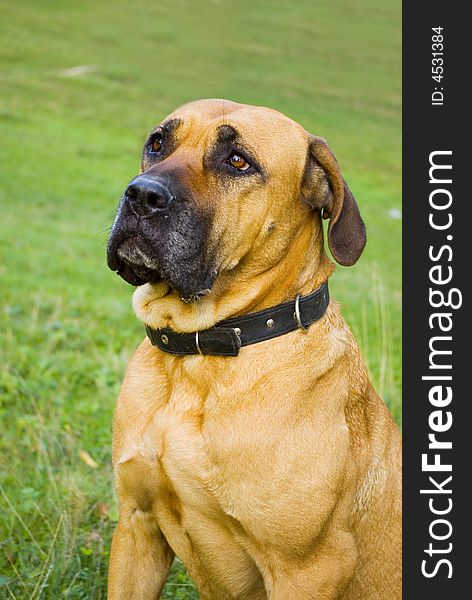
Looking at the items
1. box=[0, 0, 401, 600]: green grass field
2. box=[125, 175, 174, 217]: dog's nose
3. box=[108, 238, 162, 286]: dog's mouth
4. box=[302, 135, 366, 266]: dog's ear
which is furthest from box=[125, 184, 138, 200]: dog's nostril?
box=[0, 0, 401, 600]: green grass field

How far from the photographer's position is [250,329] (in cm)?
348

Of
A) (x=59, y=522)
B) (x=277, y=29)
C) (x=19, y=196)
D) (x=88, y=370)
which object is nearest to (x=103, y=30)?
(x=277, y=29)

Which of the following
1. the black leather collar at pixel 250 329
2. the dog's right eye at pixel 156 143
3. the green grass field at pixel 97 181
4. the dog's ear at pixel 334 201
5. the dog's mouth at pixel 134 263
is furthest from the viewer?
the green grass field at pixel 97 181

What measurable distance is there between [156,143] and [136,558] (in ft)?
5.56

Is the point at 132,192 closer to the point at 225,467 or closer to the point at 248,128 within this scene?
the point at 248,128

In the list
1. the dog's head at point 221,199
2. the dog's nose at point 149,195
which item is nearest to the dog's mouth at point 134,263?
the dog's head at point 221,199

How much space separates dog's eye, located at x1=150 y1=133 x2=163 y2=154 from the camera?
3.68 m

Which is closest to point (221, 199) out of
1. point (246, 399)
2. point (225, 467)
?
point (246, 399)

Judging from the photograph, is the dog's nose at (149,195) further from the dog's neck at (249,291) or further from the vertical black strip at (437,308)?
the vertical black strip at (437,308)

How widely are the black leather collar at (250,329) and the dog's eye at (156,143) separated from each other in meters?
0.77

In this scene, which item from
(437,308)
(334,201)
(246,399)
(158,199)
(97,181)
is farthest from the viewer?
(97,181)

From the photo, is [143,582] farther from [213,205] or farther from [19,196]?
[19,196]

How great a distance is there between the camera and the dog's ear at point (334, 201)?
3576 mm

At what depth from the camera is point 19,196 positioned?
41.1 feet
